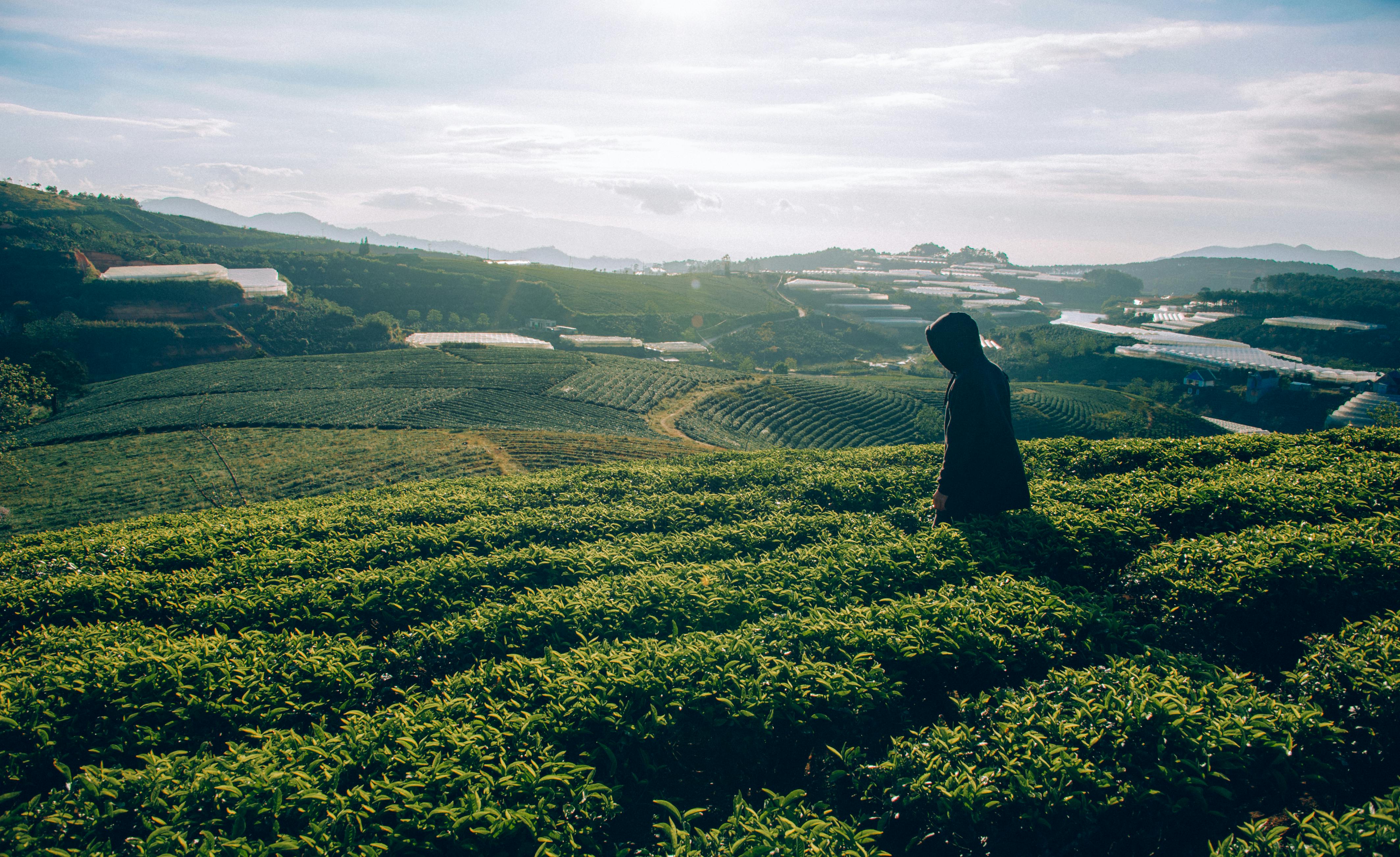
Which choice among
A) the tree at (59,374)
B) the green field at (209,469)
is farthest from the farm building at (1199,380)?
the tree at (59,374)

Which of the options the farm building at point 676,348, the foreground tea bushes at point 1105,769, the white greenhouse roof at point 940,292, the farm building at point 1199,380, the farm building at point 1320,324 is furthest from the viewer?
the white greenhouse roof at point 940,292

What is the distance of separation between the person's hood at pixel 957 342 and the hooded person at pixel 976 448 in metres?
0.01

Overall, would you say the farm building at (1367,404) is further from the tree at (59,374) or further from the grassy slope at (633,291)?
the tree at (59,374)

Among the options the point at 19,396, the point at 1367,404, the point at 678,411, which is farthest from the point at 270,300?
the point at 1367,404

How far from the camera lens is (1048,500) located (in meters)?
10.9

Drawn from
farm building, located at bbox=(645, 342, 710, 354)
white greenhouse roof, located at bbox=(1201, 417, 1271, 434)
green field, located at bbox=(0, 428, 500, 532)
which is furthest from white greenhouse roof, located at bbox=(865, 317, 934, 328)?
green field, located at bbox=(0, 428, 500, 532)

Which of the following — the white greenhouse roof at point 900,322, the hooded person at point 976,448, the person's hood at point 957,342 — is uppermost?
the white greenhouse roof at point 900,322

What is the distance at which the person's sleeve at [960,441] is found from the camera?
10.3 metres

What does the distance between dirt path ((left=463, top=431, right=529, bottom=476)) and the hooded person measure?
73.1 ft

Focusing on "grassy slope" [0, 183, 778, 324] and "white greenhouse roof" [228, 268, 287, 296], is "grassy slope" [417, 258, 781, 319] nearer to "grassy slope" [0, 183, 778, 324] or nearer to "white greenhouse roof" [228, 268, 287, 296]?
"grassy slope" [0, 183, 778, 324]

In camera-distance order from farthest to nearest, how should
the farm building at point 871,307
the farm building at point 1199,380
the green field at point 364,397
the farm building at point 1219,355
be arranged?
the farm building at point 871,307, the farm building at point 1219,355, the farm building at point 1199,380, the green field at point 364,397

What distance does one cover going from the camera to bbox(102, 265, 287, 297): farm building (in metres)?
79.4

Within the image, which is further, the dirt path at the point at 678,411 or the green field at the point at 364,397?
the dirt path at the point at 678,411

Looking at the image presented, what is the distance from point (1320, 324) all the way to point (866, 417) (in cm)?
9337
